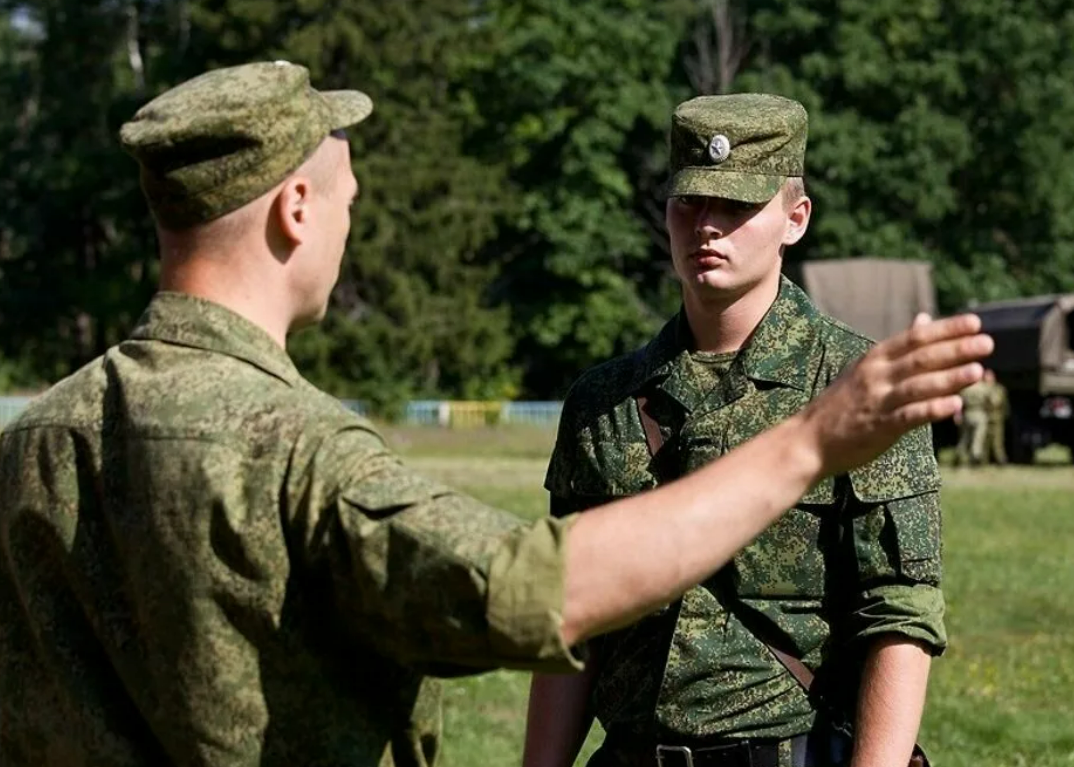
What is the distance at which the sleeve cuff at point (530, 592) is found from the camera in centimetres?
272

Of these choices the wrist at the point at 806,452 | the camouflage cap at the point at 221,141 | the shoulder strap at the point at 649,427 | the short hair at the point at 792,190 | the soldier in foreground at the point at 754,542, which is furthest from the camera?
the short hair at the point at 792,190

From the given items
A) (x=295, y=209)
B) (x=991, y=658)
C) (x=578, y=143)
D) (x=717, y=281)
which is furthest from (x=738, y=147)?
(x=578, y=143)

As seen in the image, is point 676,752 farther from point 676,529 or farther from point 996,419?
point 996,419

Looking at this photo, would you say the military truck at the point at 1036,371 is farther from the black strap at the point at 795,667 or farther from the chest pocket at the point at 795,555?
the chest pocket at the point at 795,555

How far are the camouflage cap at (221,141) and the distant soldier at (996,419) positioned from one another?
34560mm

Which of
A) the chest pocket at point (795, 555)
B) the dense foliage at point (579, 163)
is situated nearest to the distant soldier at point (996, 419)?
the dense foliage at point (579, 163)

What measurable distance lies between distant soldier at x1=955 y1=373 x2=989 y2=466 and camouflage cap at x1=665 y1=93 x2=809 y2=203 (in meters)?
32.0

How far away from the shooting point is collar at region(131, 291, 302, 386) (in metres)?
3.00

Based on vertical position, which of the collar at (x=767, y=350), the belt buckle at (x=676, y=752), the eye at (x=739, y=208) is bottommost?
the belt buckle at (x=676, y=752)

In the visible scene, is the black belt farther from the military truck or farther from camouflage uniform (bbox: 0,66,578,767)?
the military truck

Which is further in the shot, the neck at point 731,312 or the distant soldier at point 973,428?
the distant soldier at point 973,428

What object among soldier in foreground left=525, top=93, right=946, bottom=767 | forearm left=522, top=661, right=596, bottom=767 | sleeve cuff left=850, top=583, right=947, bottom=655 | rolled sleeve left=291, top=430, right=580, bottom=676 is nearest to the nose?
soldier in foreground left=525, top=93, right=946, bottom=767

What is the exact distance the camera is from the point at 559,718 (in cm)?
452

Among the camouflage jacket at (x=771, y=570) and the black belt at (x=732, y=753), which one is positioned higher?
the camouflage jacket at (x=771, y=570)
